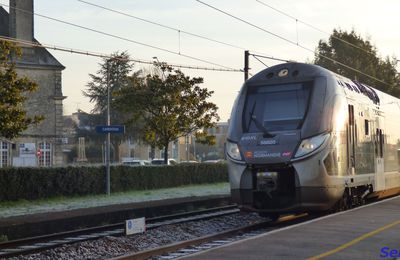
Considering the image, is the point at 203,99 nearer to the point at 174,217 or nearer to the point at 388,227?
the point at 174,217

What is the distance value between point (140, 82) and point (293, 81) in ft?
83.5

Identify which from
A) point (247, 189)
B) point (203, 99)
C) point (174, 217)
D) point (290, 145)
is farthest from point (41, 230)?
point (203, 99)

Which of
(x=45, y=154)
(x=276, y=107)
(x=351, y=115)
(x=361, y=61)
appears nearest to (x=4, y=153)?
(x=45, y=154)

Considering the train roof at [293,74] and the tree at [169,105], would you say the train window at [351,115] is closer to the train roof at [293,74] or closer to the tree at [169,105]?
the train roof at [293,74]

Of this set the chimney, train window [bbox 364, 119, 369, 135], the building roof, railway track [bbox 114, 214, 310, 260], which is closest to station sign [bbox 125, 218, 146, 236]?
railway track [bbox 114, 214, 310, 260]

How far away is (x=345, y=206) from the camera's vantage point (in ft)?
51.2

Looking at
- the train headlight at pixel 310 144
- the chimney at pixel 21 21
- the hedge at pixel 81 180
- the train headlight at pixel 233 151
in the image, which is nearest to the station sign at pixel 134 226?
the train headlight at pixel 233 151

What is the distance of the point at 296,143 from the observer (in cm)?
1340

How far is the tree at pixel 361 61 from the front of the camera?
5772 centimetres

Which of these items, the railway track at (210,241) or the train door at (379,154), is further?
the train door at (379,154)

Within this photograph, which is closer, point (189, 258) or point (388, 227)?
point (189, 258)

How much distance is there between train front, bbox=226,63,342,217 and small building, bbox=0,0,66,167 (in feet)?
129

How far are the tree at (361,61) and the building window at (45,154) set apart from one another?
25.3 meters

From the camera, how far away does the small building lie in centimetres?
5153
